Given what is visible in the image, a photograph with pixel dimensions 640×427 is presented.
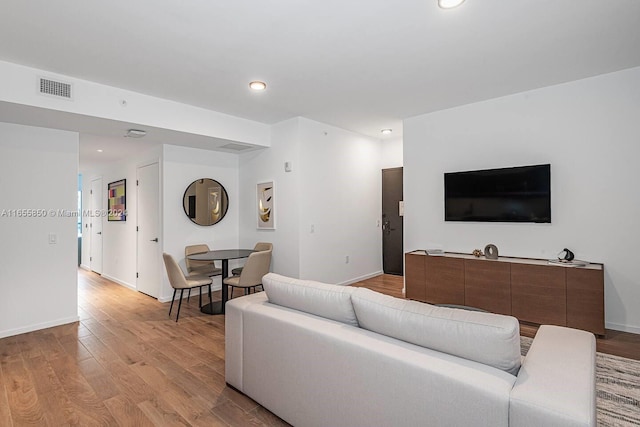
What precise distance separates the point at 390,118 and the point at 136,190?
14.1 ft

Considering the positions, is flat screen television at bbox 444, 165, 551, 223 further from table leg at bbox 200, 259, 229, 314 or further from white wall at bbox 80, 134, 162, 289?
white wall at bbox 80, 134, 162, 289

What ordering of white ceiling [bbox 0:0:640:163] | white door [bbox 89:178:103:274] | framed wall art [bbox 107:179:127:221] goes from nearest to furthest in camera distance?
1. white ceiling [bbox 0:0:640:163]
2. framed wall art [bbox 107:179:127:221]
3. white door [bbox 89:178:103:274]

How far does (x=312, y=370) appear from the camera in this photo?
1742 millimetres

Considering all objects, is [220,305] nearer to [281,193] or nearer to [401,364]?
[281,193]

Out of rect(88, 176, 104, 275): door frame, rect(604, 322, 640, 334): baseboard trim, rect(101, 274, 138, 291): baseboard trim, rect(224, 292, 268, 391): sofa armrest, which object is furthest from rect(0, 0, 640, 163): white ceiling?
rect(88, 176, 104, 275): door frame

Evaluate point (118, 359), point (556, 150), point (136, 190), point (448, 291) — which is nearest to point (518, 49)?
point (556, 150)

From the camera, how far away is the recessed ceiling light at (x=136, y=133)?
3.88 m

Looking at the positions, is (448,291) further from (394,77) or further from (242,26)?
(242,26)

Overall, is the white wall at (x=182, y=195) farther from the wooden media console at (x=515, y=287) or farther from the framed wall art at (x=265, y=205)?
the wooden media console at (x=515, y=287)

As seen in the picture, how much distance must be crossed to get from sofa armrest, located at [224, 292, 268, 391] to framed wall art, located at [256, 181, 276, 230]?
9.02 feet

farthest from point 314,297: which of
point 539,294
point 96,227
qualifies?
point 96,227

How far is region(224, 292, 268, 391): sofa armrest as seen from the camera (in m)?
2.20

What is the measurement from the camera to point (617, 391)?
2.24 meters

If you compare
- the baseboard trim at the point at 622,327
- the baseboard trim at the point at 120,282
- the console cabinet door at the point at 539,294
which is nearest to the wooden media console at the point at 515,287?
the console cabinet door at the point at 539,294
